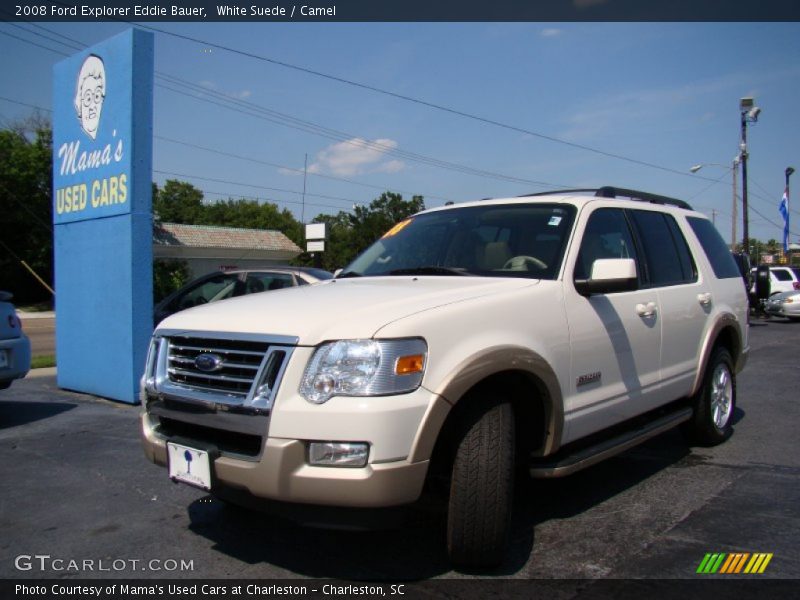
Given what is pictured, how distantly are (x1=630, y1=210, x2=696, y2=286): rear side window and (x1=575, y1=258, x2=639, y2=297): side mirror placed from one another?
3.24 ft

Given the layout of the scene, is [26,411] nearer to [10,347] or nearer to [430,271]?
[10,347]

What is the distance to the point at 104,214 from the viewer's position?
7.68 meters

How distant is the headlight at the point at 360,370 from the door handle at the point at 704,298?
9.99ft

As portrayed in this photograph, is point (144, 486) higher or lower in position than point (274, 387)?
lower

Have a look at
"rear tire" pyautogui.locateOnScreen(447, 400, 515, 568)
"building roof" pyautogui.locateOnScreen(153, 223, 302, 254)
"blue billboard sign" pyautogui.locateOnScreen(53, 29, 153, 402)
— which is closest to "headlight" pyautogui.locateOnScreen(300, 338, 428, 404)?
"rear tire" pyautogui.locateOnScreen(447, 400, 515, 568)

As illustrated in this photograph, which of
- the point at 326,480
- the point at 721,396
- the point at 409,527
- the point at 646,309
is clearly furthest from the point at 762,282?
the point at 326,480

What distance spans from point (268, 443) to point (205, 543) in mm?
1178

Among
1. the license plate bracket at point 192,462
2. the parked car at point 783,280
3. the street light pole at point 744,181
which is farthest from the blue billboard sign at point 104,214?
the street light pole at point 744,181

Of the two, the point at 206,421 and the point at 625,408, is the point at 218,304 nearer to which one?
the point at 206,421

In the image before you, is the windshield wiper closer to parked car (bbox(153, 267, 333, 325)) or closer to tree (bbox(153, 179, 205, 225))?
parked car (bbox(153, 267, 333, 325))

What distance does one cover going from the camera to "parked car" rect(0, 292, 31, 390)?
636 cm

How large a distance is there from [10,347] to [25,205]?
107 ft

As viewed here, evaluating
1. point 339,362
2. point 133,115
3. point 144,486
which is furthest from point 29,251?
point 339,362

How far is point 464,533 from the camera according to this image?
2906 millimetres
